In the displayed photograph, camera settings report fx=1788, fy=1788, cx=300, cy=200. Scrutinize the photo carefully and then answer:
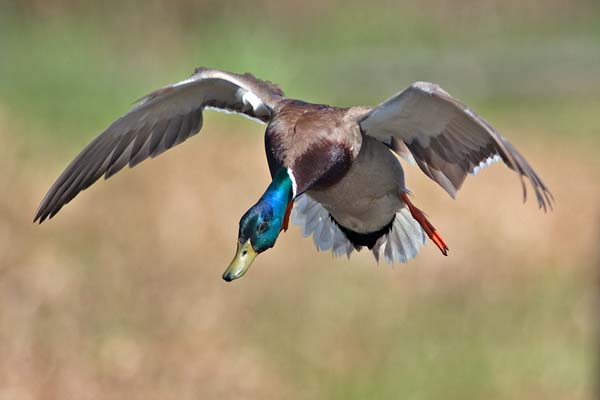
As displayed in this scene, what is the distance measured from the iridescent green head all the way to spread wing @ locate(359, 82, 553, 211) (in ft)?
2.12

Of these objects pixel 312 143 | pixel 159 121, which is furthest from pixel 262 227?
pixel 159 121

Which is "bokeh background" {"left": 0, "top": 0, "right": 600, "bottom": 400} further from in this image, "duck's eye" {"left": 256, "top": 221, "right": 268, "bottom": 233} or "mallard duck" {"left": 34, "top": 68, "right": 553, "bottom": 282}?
"duck's eye" {"left": 256, "top": 221, "right": 268, "bottom": 233}

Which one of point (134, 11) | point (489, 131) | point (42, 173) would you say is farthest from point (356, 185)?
point (134, 11)

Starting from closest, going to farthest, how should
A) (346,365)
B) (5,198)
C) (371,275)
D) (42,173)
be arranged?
(346,365) → (371,275) → (5,198) → (42,173)

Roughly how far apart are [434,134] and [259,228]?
109cm

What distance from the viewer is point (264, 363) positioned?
1018 cm

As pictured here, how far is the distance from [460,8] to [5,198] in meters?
8.88

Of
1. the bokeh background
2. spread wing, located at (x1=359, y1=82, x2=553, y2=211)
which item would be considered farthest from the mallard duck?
the bokeh background

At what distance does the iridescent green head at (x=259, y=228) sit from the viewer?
17.7 ft

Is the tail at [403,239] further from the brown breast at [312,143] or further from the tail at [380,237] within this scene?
the brown breast at [312,143]

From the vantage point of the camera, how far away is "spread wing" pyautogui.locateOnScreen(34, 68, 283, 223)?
667 cm

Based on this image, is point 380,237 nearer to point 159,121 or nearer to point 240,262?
point 159,121

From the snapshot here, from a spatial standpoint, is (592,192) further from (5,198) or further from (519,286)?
(5,198)

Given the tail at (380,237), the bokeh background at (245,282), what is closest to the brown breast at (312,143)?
the tail at (380,237)
